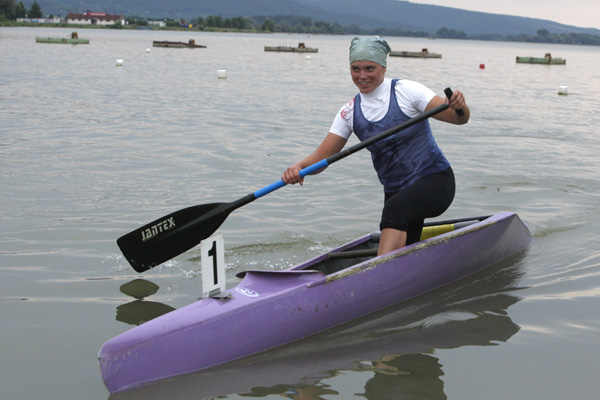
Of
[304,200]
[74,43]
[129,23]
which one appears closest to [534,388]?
[304,200]

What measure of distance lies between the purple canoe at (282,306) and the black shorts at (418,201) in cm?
26

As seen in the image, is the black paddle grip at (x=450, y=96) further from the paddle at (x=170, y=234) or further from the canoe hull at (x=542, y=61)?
the canoe hull at (x=542, y=61)

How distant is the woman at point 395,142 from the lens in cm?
473

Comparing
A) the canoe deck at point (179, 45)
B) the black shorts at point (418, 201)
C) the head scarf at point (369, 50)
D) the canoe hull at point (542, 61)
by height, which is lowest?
the black shorts at point (418, 201)

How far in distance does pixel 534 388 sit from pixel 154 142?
9.43 m

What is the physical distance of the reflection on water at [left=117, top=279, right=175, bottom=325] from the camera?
4988mm

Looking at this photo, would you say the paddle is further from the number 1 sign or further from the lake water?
the number 1 sign

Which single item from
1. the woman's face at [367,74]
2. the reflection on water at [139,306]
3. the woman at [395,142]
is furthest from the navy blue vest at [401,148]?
the reflection on water at [139,306]

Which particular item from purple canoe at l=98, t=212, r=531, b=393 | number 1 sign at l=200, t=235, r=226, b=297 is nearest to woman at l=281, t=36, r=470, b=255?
purple canoe at l=98, t=212, r=531, b=393

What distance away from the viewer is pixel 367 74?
15.5ft

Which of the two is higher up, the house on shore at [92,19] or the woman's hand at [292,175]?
the house on shore at [92,19]

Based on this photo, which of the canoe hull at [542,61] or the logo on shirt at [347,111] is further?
the canoe hull at [542,61]

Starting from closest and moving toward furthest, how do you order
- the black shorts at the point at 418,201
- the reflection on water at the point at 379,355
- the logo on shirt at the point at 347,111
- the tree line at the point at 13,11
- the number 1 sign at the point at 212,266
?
the reflection on water at the point at 379,355 → the number 1 sign at the point at 212,266 → the black shorts at the point at 418,201 → the logo on shirt at the point at 347,111 → the tree line at the point at 13,11

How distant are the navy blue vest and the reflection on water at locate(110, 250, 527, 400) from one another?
104 centimetres
